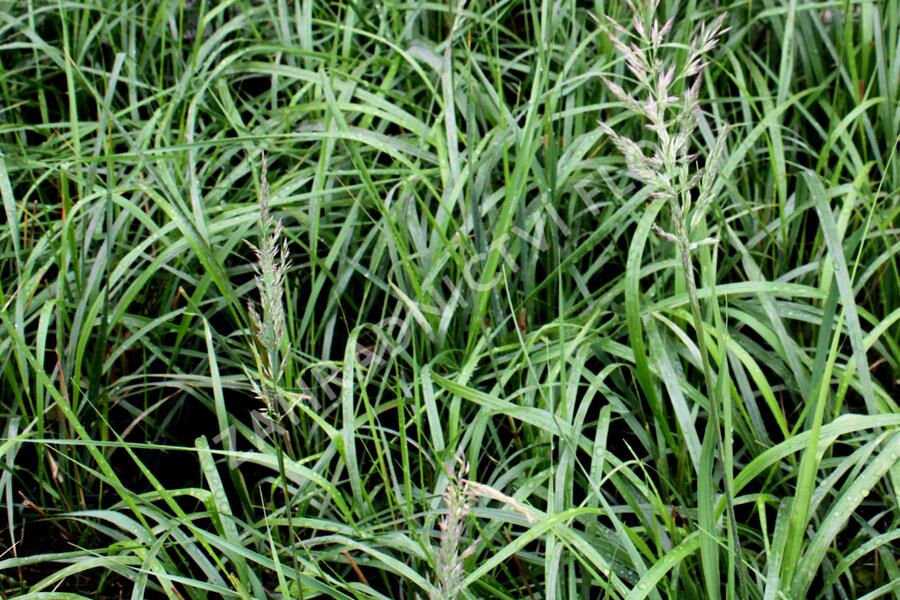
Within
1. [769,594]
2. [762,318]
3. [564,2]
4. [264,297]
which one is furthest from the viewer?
[564,2]

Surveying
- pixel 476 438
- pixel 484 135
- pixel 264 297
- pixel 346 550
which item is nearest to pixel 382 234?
pixel 484 135

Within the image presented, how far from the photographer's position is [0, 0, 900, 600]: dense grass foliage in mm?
1770

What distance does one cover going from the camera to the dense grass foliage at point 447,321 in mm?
1770

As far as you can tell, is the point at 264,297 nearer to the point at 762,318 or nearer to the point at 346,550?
the point at 346,550

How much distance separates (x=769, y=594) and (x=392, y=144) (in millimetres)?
1414

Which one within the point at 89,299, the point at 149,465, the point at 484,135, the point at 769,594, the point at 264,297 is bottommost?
the point at 149,465

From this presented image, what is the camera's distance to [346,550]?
1786mm

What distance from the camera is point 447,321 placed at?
83.0 inches

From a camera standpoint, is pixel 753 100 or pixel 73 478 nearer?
pixel 73 478

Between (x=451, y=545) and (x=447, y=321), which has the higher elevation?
→ (x=451, y=545)

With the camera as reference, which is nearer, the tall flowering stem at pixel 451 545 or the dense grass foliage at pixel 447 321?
the tall flowering stem at pixel 451 545

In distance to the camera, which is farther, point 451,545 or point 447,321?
point 447,321

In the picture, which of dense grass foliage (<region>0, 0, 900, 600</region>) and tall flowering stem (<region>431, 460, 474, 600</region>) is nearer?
tall flowering stem (<region>431, 460, 474, 600</region>)

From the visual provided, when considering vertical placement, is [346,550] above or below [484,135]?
below
